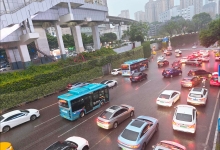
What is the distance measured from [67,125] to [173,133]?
885 centimetres

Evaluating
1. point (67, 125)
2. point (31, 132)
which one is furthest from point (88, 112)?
point (31, 132)

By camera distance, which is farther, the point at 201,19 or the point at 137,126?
the point at 201,19

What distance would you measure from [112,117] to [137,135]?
323 centimetres

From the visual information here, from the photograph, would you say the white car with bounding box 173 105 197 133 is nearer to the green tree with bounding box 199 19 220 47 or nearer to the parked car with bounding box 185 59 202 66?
the green tree with bounding box 199 19 220 47

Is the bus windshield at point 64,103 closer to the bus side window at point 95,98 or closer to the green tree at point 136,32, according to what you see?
the bus side window at point 95,98

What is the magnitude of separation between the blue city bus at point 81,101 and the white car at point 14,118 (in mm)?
3342

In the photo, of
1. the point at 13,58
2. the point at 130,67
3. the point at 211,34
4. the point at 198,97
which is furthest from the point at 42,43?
the point at 211,34

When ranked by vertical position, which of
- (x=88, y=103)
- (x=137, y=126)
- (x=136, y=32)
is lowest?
(x=88, y=103)

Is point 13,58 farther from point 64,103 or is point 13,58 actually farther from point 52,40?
point 52,40

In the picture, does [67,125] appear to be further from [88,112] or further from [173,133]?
[173,133]

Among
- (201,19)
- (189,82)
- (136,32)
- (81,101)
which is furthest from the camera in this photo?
(201,19)

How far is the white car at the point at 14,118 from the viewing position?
13.8m

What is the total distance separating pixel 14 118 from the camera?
14.4 meters

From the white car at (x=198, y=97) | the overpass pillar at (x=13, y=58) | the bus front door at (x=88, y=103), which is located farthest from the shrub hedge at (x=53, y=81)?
the white car at (x=198, y=97)
